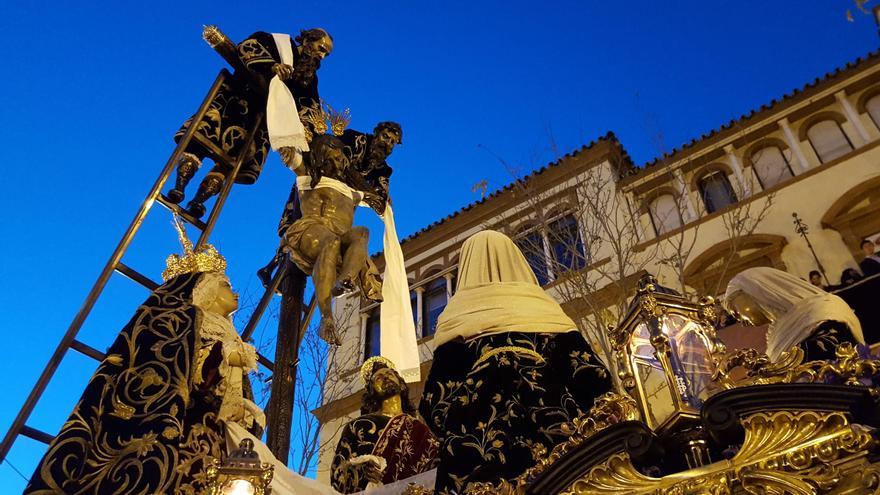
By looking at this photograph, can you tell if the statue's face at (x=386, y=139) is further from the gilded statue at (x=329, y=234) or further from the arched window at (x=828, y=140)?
the arched window at (x=828, y=140)

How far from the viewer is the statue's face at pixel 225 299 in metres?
4.13

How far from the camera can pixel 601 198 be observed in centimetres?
1608

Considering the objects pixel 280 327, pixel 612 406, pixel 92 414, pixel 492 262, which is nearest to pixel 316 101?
pixel 280 327

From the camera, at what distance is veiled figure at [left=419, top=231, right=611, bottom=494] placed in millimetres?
2658

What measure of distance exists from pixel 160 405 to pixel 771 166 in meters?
14.7

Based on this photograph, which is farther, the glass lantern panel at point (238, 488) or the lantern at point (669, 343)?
the glass lantern panel at point (238, 488)

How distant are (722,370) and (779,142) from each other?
571 inches

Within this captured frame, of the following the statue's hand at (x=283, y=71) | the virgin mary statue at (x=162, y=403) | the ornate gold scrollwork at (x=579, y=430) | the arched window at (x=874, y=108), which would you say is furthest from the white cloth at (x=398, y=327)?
the arched window at (x=874, y=108)

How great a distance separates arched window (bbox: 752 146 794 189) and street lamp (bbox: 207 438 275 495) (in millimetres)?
14225

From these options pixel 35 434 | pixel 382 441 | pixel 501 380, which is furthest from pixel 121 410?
pixel 382 441

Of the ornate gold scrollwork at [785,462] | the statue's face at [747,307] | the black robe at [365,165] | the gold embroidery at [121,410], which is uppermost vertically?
the black robe at [365,165]

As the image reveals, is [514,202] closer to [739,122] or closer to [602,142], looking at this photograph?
[602,142]

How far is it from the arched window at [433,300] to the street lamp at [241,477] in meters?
14.7

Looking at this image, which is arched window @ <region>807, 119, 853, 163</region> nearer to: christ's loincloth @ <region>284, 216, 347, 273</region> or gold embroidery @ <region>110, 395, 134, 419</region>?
christ's loincloth @ <region>284, 216, 347, 273</region>
